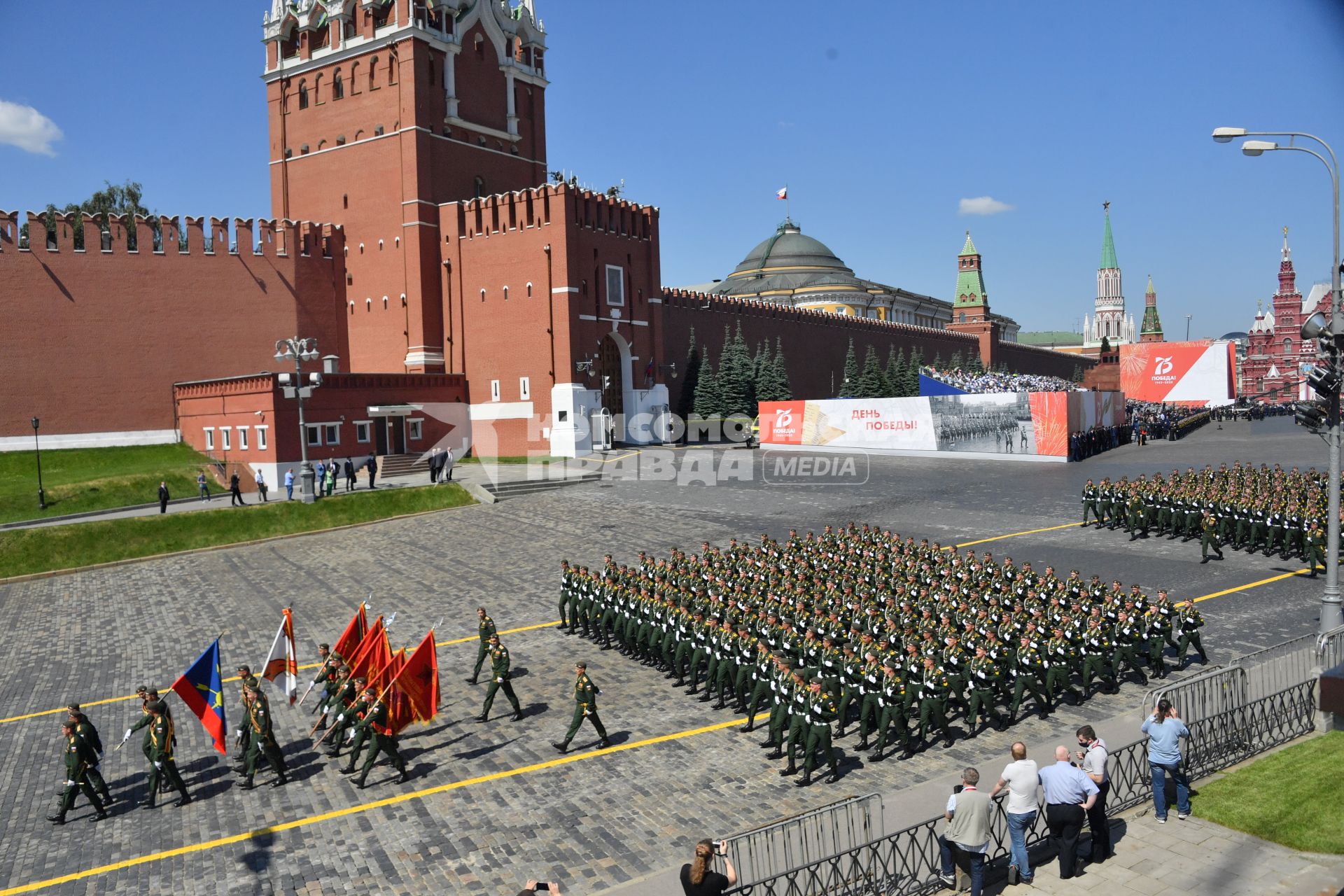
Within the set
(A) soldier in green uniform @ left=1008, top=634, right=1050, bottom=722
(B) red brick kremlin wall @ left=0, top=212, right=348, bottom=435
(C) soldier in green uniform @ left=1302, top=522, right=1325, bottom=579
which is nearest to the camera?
(A) soldier in green uniform @ left=1008, top=634, right=1050, bottom=722

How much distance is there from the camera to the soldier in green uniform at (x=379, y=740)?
→ 9.54 m

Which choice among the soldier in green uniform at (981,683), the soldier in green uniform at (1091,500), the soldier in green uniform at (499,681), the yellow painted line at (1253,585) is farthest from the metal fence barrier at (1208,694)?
the soldier in green uniform at (1091,500)

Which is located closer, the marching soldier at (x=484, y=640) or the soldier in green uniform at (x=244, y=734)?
the soldier in green uniform at (x=244, y=734)

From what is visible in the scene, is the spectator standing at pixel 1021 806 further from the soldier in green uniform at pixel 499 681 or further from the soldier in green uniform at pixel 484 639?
the soldier in green uniform at pixel 484 639

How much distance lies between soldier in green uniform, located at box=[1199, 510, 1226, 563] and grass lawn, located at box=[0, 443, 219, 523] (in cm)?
2701

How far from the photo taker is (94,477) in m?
27.7

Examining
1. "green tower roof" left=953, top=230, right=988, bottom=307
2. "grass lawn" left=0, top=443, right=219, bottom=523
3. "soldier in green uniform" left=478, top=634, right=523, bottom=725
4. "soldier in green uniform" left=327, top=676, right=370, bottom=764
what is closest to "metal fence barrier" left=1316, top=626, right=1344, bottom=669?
"soldier in green uniform" left=478, top=634, right=523, bottom=725

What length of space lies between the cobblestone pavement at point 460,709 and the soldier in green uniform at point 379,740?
0.19 m

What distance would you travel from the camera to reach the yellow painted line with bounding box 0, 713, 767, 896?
308 inches

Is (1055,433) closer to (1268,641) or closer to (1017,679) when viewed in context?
(1268,641)

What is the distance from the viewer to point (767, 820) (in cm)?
845

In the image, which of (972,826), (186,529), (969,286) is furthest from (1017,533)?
(969,286)

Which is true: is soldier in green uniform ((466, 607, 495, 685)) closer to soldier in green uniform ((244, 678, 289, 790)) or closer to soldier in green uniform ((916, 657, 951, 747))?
soldier in green uniform ((244, 678, 289, 790))

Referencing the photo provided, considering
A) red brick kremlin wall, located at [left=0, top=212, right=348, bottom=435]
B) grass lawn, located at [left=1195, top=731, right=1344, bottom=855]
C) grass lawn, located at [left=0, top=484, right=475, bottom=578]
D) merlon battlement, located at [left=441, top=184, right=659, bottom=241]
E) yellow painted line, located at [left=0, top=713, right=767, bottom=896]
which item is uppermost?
merlon battlement, located at [left=441, top=184, right=659, bottom=241]
